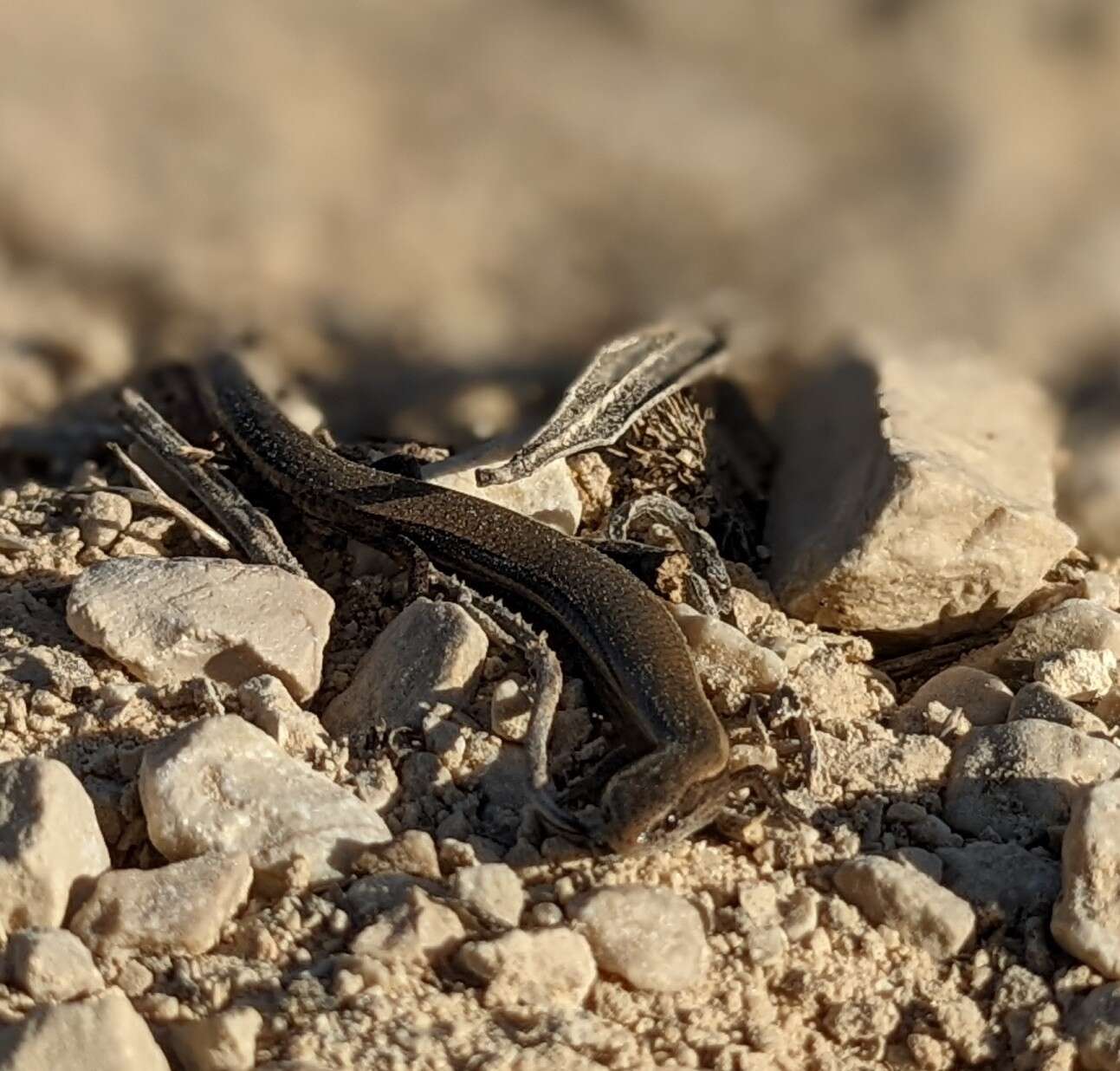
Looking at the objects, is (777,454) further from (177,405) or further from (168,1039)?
(168,1039)

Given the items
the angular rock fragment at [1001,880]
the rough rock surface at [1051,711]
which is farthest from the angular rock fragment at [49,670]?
the rough rock surface at [1051,711]

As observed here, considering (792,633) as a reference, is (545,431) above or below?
above

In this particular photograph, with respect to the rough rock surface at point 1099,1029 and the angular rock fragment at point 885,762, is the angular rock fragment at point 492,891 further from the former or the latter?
the rough rock surface at point 1099,1029

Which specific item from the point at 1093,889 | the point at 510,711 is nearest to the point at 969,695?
the point at 1093,889

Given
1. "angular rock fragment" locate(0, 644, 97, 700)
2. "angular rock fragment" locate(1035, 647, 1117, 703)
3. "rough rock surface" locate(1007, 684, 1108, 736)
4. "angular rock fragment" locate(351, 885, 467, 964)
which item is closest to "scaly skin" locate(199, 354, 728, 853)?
"angular rock fragment" locate(351, 885, 467, 964)

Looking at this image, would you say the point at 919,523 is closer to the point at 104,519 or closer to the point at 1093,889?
the point at 1093,889

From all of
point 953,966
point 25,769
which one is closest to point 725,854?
point 953,966
